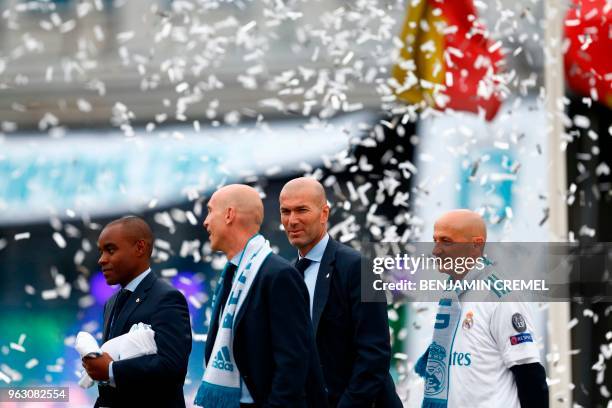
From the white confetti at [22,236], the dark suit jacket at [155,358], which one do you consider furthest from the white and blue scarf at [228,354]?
the white confetti at [22,236]

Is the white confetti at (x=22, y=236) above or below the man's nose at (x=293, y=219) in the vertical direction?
above

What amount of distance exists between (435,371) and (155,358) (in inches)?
43.8

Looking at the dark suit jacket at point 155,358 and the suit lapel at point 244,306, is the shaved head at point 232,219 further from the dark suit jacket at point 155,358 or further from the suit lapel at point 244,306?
the dark suit jacket at point 155,358

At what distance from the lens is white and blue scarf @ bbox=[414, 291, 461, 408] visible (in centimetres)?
→ 441

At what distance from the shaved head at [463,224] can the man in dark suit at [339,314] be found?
1.35 ft

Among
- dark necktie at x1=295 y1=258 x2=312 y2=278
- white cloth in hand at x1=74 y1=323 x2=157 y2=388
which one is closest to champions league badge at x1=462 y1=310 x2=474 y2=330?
dark necktie at x1=295 y1=258 x2=312 y2=278

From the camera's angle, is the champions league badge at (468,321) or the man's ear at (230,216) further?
the champions league badge at (468,321)

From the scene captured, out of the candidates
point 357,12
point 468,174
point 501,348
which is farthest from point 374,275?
point 357,12

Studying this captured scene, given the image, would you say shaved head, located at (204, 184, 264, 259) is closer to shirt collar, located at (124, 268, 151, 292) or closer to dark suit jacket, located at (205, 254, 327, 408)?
dark suit jacket, located at (205, 254, 327, 408)

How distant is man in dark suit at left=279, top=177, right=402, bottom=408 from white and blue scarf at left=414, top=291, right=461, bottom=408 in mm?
177

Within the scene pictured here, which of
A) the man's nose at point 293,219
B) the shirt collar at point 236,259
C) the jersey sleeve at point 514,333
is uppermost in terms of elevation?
the man's nose at point 293,219

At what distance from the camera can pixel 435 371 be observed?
14.6 feet

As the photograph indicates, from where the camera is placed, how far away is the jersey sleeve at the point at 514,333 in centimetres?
424

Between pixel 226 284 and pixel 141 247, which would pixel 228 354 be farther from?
pixel 141 247
